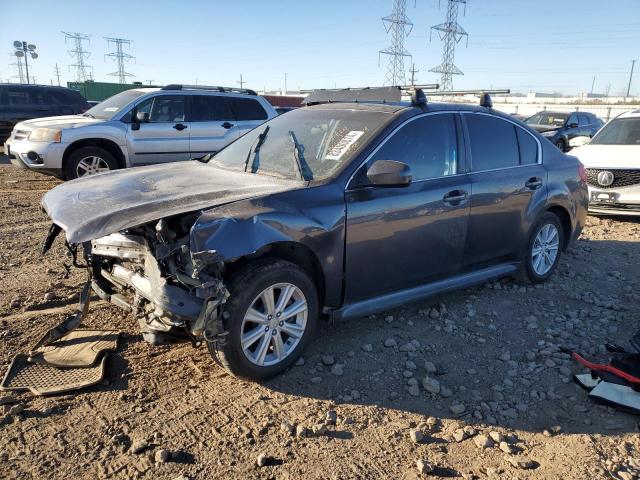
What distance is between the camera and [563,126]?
53.2 feet

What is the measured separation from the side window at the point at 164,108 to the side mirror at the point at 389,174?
693 centimetres

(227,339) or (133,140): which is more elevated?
(133,140)

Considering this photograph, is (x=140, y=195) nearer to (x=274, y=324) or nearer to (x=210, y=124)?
(x=274, y=324)

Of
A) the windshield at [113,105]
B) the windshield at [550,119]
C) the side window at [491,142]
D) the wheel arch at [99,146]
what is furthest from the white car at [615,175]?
the windshield at [550,119]

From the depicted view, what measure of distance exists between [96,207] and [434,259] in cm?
254

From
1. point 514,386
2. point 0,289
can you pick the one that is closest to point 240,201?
point 514,386

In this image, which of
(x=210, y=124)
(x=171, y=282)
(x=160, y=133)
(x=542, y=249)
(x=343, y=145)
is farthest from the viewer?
(x=210, y=124)

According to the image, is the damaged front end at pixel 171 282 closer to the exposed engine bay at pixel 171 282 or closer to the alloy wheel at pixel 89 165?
the exposed engine bay at pixel 171 282

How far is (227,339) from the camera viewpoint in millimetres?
3107

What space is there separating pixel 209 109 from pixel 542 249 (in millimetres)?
7047

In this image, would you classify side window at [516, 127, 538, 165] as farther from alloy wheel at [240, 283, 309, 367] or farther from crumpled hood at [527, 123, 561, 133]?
crumpled hood at [527, 123, 561, 133]

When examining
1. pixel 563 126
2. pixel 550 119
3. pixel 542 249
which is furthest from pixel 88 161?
pixel 550 119

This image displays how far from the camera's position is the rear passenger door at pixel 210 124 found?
9.82 m

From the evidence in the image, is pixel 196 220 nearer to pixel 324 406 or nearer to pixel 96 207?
pixel 96 207
